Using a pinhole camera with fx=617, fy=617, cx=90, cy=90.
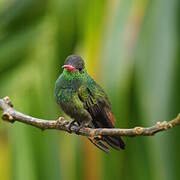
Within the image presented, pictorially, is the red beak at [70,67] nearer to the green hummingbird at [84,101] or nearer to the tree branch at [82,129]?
the green hummingbird at [84,101]

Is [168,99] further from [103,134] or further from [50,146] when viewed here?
[103,134]

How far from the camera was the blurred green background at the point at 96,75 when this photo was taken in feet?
9.71

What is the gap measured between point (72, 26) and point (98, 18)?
0.17 metres

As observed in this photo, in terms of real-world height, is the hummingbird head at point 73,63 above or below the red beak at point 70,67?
above

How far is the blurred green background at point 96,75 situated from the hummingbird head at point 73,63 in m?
1.22

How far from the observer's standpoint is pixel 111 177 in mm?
3025

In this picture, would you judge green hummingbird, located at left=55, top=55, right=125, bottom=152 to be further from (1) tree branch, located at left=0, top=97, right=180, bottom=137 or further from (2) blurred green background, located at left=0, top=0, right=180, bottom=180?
(2) blurred green background, located at left=0, top=0, right=180, bottom=180

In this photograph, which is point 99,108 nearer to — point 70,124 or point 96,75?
point 70,124

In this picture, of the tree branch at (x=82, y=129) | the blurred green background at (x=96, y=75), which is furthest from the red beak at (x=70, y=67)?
the blurred green background at (x=96, y=75)

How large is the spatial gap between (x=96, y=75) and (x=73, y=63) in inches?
56.1

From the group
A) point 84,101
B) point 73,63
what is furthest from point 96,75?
point 73,63

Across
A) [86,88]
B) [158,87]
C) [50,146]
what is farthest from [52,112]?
[86,88]

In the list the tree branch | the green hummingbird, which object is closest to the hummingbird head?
the green hummingbird

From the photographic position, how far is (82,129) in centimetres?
167
